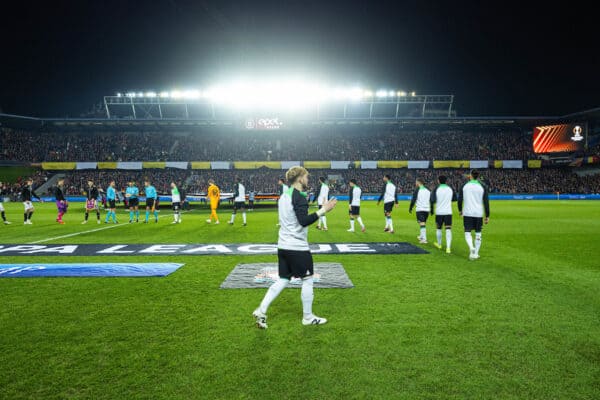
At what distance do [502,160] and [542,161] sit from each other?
5.60 metres

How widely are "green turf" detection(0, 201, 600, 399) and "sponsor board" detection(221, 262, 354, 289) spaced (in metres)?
0.24

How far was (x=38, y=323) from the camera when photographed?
15.4 feet

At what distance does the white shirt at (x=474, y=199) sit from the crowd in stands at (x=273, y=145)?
4145cm

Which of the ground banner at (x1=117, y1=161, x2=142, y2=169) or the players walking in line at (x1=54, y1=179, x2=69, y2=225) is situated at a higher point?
the ground banner at (x1=117, y1=161, x2=142, y2=169)

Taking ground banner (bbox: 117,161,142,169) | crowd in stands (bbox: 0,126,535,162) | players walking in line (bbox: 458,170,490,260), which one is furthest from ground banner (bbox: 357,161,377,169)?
players walking in line (bbox: 458,170,490,260)

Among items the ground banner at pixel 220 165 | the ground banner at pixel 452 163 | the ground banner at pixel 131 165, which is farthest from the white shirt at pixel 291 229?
the ground banner at pixel 131 165

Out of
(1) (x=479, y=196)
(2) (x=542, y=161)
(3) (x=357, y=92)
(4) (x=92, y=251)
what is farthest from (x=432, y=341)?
(2) (x=542, y=161)

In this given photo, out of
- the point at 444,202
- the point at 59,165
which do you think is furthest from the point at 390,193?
the point at 59,165

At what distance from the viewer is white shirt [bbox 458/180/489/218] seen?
8.66 metres

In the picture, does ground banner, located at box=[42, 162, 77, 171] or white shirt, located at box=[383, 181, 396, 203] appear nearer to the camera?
white shirt, located at box=[383, 181, 396, 203]

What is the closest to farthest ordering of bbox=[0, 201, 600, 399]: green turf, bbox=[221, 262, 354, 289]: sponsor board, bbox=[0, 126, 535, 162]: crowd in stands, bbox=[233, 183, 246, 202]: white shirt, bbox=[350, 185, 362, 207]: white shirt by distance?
bbox=[0, 201, 600, 399]: green turf → bbox=[221, 262, 354, 289]: sponsor board → bbox=[350, 185, 362, 207]: white shirt → bbox=[233, 183, 246, 202]: white shirt → bbox=[0, 126, 535, 162]: crowd in stands

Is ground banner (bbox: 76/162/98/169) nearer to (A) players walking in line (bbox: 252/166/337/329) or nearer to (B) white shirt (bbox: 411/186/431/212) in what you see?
(B) white shirt (bbox: 411/186/431/212)

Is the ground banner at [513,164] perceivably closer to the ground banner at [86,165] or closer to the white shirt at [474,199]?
the white shirt at [474,199]

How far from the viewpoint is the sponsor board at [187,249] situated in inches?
380
